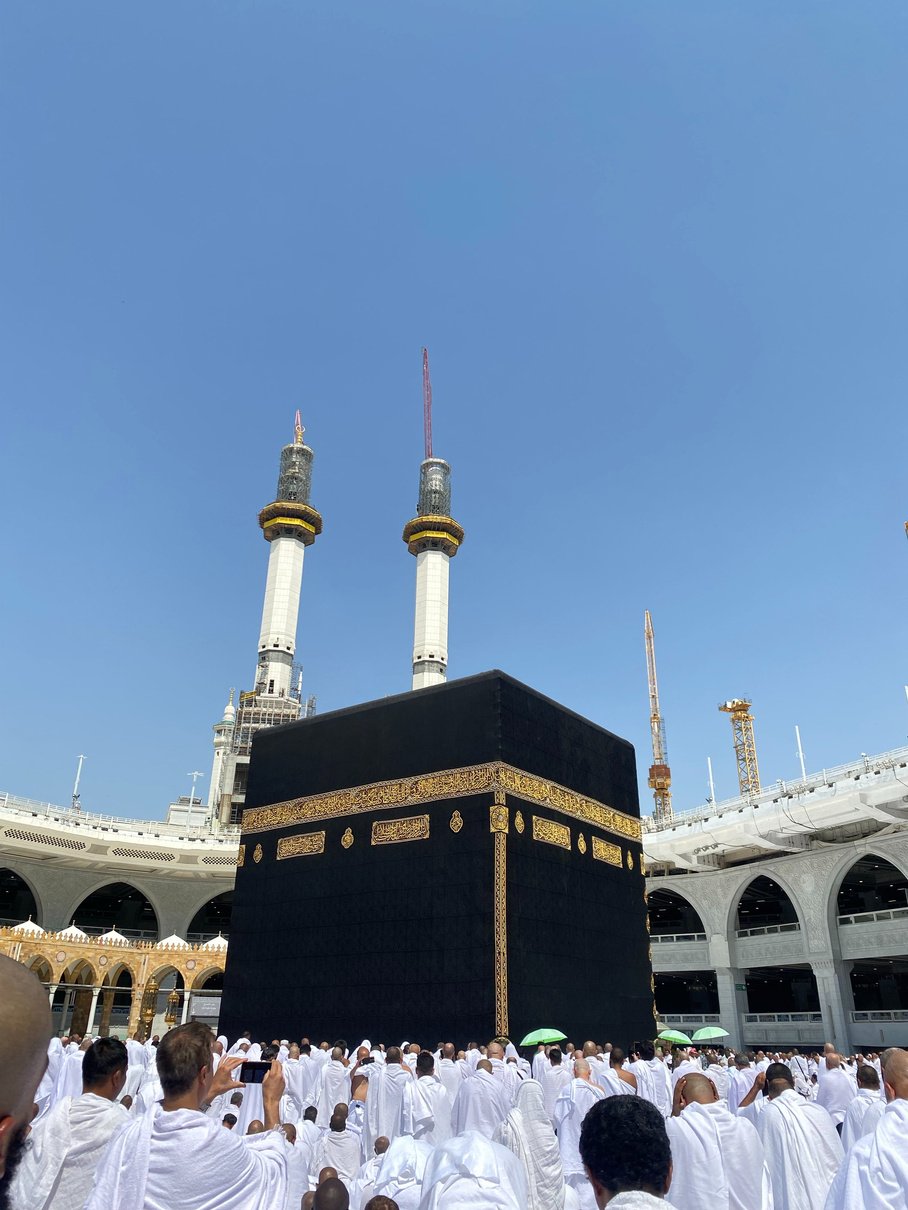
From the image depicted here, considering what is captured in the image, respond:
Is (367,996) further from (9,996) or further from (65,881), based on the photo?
(65,881)

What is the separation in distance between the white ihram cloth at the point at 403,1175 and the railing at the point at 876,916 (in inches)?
806

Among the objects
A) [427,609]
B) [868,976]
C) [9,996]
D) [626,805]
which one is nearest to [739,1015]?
[868,976]

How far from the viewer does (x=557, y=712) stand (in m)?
13.6

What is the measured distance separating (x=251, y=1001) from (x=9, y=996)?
13.3 m

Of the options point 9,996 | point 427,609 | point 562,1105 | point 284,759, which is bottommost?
point 562,1105

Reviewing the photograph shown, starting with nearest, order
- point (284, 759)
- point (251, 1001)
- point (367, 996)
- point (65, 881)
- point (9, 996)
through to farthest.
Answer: point (9, 996) → point (367, 996) → point (251, 1001) → point (284, 759) → point (65, 881)

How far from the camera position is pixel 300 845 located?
44.6 feet

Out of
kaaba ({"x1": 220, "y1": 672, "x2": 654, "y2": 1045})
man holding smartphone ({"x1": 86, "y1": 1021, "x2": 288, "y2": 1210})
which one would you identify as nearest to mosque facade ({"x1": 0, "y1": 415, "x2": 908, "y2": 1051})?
kaaba ({"x1": 220, "y1": 672, "x2": 654, "y2": 1045})

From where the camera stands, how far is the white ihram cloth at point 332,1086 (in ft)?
26.1

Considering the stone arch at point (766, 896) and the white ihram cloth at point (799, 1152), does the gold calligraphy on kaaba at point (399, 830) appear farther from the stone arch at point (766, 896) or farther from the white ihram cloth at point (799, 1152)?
the stone arch at point (766, 896)

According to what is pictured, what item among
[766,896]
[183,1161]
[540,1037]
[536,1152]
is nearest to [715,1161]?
[536,1152]

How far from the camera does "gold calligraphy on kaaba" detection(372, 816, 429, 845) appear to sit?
12327 millimetres

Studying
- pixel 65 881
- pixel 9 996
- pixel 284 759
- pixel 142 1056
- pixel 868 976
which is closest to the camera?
pixel 9 996

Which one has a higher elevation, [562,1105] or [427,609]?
[427,609]
